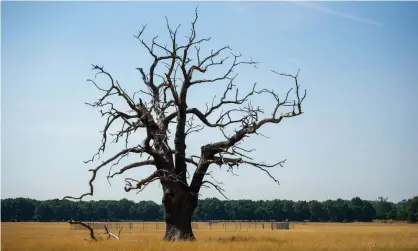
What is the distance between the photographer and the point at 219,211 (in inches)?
5797

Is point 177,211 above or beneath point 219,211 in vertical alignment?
beneath

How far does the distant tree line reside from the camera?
447 ft

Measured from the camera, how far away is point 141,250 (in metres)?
17.2

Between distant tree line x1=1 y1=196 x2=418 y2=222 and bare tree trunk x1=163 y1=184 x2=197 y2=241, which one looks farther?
distant tree line x1=1 y1=196 x2=418 y2=222

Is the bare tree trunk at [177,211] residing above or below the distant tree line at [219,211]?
below

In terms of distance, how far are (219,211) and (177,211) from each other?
410ft

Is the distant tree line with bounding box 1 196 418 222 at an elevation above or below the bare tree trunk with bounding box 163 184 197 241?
above

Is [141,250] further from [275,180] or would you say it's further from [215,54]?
[215,54]

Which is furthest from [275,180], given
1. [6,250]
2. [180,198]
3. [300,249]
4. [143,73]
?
[6,250]

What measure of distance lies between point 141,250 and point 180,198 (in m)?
6.74

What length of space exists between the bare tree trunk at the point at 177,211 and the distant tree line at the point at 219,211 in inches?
4569

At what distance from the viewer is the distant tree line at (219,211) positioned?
136375 millimetres

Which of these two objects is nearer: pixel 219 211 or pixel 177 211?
pixel 177 211

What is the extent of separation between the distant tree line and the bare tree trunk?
116 m
